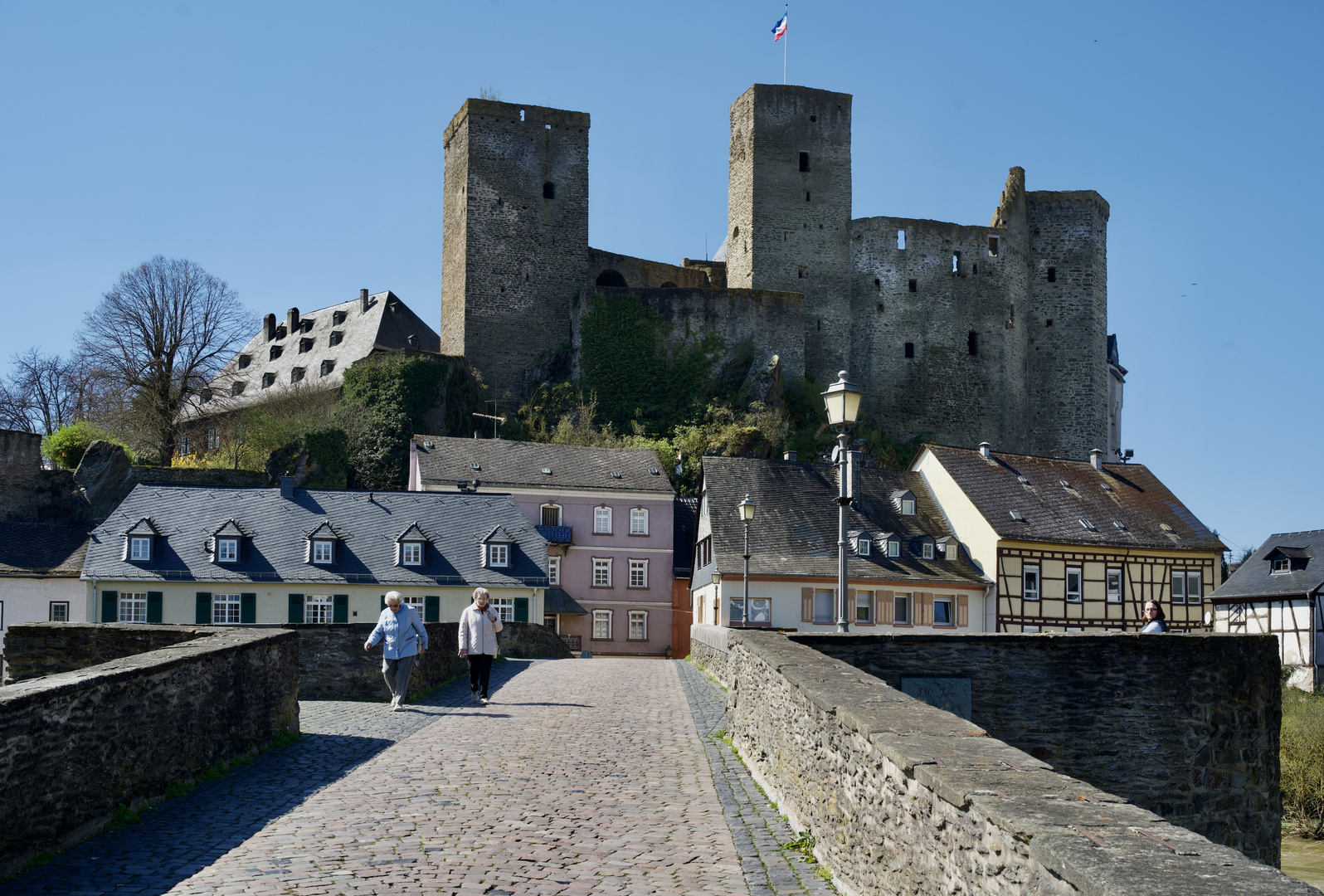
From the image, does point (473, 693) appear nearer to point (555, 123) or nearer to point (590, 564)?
point (590, 564)

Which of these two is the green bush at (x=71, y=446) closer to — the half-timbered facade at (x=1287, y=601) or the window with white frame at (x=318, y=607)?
the window with white frame at (x=318, y=607)

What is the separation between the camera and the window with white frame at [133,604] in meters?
36.9

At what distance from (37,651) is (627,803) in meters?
5.89

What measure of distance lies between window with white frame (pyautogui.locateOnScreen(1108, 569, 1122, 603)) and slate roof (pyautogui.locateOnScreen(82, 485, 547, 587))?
704 inches

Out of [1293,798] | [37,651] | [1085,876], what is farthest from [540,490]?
[1085,876]

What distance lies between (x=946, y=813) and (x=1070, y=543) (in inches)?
1509

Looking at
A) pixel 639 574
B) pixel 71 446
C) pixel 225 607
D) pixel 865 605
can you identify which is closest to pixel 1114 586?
pixel 865 605

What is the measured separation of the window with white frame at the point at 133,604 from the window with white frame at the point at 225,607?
192 centimetres

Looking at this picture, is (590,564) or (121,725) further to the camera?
(590,564)

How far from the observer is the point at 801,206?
61.1 m

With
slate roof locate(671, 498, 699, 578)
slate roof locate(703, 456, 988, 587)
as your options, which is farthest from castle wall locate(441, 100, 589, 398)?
slate roof locate(703, 456, 988, 587)

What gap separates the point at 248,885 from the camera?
6.27 m

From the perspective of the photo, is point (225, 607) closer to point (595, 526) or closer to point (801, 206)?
point (595, 526)

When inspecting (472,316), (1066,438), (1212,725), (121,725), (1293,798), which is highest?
(472,316)
